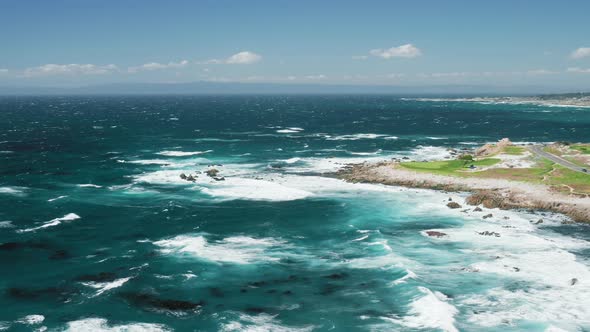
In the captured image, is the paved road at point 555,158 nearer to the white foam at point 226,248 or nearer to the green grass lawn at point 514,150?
the green grass lawn at point 514,150

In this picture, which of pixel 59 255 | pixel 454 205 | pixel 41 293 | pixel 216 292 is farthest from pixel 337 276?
pixel 454 205

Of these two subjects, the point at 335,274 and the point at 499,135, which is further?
the point at 499,135

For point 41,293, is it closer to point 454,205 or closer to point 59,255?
point 59,255

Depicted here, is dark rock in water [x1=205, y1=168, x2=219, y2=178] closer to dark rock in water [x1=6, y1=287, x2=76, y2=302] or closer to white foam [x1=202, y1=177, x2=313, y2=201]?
white foam [x1=202, y1=177, x2=313, y2=201]

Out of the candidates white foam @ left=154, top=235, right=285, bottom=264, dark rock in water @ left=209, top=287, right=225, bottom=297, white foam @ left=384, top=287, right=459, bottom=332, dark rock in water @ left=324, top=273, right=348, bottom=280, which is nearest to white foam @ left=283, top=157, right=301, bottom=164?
white foam @ left=154, top=235, right=285, bottom=264

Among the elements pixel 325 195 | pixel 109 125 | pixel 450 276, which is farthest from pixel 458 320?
pixel 109 125

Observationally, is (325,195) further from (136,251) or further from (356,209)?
(136,251)
